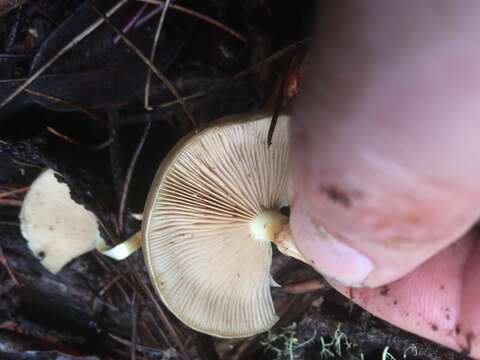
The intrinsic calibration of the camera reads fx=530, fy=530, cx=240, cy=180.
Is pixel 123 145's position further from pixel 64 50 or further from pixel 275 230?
pixel 275 230

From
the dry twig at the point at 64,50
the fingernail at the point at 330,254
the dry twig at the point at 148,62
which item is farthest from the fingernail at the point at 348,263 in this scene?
the dry twig at the point at 64,50

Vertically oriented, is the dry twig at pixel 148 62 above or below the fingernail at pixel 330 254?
above

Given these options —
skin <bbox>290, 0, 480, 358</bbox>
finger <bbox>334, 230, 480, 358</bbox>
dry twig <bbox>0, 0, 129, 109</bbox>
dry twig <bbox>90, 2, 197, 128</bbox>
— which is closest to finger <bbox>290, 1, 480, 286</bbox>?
skin <bbox>290, 0, 480, 358</bbox>

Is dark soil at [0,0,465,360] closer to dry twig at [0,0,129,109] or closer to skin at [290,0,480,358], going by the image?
dry twig at [0,0,129,109]

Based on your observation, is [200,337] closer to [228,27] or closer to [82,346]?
[82,346]

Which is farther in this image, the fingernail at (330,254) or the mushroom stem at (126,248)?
the mushroom stem at (126,248)

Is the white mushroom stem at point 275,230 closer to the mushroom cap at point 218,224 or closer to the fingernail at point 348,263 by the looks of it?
the mushroom cap at point 218,224

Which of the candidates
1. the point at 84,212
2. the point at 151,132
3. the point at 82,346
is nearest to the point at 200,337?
the point at 82,346
